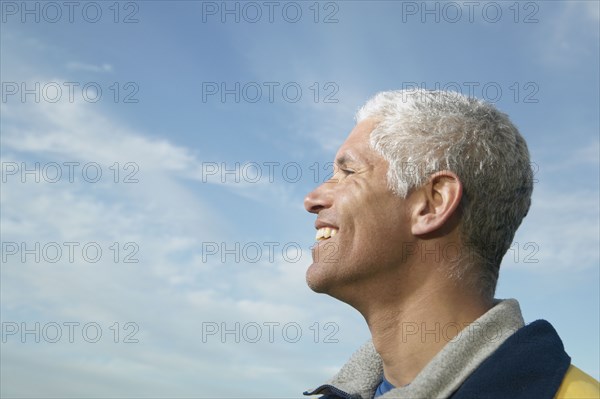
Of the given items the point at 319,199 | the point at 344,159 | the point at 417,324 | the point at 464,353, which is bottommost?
the point at 464,353

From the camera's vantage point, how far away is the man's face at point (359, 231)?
351cm

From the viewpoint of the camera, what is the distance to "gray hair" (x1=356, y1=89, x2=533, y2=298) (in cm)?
357

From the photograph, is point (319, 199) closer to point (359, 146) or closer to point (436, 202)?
point (359, 146)

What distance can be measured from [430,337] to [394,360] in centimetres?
24

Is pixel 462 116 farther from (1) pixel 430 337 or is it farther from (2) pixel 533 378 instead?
(2) pixel 533 378

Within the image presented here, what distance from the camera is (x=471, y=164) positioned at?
11.8ft

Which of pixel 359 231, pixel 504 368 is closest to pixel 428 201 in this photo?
pixel 359 231

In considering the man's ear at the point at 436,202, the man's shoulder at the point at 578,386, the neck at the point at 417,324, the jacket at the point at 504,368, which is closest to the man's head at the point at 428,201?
the man's ear at the point at 436,202

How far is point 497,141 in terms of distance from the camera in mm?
3664

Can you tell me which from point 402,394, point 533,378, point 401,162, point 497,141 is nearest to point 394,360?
point 402,394

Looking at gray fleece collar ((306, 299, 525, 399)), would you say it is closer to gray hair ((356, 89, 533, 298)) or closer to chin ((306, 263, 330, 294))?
gray hair ((356, 89, 533, 298))

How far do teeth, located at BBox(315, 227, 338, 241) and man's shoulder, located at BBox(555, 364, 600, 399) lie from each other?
4.28ft

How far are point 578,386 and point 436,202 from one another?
1.12m

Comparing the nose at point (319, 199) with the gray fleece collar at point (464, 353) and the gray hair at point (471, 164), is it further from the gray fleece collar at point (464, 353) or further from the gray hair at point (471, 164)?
the gray fleece collar at point (464, 353)
